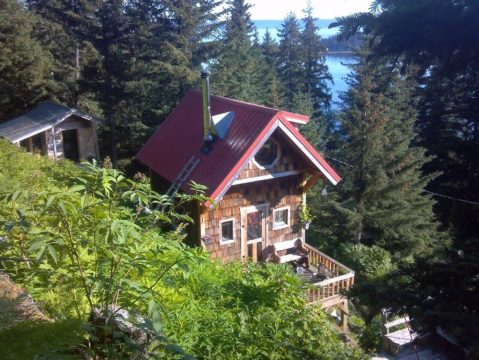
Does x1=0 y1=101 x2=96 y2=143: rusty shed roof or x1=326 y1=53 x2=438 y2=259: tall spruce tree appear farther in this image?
x1=0 y1=101 x2=96 y2=143: rusty shed roof

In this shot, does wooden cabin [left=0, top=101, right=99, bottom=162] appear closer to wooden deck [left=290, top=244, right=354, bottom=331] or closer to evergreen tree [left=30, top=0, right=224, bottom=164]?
evergreen tree [left=30, top=0, right=224, bottom=164]

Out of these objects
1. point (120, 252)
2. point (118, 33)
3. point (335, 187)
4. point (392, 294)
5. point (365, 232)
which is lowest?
point (365, 232)

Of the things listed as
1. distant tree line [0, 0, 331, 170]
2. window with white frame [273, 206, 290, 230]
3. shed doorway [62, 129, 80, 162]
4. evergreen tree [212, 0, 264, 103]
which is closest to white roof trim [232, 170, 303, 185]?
window with white frame [273, 206, 290, 230]

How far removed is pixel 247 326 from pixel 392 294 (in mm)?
1955

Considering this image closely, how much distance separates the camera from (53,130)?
70.9 ft

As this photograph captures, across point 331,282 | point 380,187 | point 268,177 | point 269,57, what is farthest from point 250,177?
point 269,57

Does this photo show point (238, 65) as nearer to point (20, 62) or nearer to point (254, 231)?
point (20, 62)

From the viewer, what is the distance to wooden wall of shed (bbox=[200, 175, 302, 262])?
12195mm

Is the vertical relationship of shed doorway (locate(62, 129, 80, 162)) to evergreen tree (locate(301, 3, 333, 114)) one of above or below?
below

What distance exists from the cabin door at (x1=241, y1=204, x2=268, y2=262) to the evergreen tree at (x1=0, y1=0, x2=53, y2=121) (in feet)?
62.8

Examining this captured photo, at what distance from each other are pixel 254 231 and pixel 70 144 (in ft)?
49.9

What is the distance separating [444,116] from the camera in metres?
27.3

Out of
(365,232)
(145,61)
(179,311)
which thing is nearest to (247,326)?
(179,311)

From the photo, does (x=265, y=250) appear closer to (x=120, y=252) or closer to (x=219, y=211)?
(x=219, y=211)
